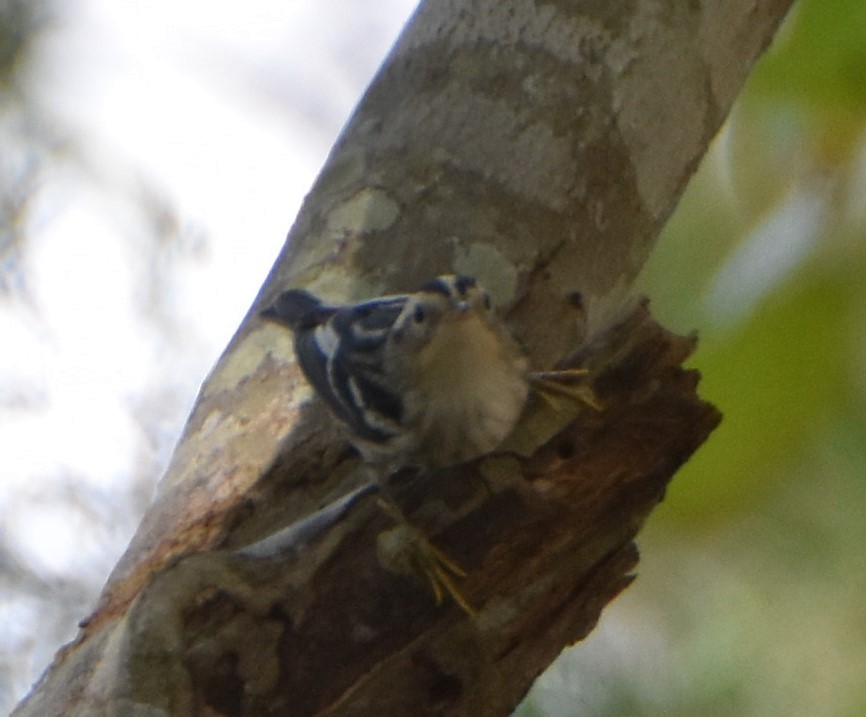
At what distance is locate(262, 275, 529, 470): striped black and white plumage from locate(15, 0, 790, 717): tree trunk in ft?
0.30

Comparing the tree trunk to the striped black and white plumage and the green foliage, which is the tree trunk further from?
the green foliage

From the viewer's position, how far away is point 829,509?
10.4ft

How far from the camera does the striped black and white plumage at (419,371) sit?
1944 millimetres

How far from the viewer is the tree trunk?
1647mm

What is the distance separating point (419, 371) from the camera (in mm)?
2082

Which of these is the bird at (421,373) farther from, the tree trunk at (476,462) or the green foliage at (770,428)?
the green foliage at (770,428)

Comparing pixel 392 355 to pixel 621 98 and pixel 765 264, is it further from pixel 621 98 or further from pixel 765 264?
pixel 765 264

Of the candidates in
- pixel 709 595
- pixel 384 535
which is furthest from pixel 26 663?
pixel 384 535

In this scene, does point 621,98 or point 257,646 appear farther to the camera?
point 621,98

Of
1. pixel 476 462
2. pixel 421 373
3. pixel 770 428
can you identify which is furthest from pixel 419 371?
pixel 770 428

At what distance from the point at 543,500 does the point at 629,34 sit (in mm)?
1138

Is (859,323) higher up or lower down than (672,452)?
higher up

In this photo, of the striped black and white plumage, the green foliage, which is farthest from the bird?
the green foliage

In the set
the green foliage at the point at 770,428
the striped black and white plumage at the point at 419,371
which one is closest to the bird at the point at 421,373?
the striped black and white plumage at the point at 419,371
